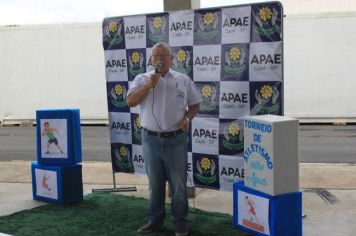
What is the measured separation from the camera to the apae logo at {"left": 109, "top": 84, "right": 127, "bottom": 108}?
21.3 ft

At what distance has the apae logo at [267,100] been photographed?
17.2ft

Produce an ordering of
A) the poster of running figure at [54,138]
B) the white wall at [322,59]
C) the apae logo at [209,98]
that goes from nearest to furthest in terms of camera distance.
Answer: the apae logo at [209,98] → the poster of running figure at [54,138] → the white wall at [322,59]

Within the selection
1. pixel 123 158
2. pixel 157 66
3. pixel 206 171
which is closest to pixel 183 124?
pixel 157 66

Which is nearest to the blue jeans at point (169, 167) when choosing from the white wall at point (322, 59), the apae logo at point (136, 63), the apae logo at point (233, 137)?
the apae logo at point (233, 137)

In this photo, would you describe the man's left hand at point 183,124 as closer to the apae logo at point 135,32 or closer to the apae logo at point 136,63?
the apae logo at point 136,63

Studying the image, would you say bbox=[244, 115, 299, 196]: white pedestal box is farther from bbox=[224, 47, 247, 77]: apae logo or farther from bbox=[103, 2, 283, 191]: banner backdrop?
bbox=[224, 47, 247, 77]: apae logo

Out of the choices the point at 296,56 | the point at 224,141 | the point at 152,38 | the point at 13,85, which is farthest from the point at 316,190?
the point at 13,85

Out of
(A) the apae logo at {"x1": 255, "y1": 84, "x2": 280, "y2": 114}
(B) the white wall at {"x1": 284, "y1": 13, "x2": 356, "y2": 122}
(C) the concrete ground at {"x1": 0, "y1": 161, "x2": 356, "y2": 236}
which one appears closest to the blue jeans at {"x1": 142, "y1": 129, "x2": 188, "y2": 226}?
(A) the apae logo at {"x1": 255, "y1": 84, "x2": 280, "y2": 114}

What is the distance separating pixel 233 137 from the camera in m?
5.53

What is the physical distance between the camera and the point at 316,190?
6.75 meters

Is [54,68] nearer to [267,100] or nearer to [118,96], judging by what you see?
[118,96]

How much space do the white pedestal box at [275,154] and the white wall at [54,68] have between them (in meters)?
11.5

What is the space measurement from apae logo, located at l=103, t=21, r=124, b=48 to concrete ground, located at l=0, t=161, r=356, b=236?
1.98 m

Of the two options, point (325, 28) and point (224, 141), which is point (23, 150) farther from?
point (325, 28)
